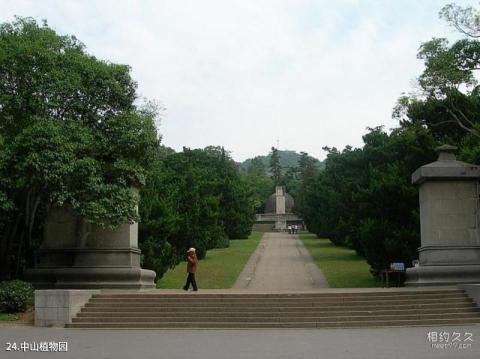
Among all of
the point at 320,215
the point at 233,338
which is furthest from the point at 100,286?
the point at 320,215

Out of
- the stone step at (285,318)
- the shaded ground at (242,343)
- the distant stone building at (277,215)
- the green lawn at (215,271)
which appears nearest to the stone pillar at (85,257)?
the stone step at (285,318)

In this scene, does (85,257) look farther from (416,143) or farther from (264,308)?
(416,143)

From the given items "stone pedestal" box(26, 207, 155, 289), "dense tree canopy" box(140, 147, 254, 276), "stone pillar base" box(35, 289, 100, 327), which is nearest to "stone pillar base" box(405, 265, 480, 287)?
"stone pedestal" box(26, 207, 155, 289)

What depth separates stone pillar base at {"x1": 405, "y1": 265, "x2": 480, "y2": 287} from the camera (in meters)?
20.1

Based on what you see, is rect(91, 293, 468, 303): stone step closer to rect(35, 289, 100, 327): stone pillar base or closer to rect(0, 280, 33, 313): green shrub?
rect(35, 289, 100, 327): stone pillar base

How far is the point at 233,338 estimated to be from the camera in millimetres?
13961

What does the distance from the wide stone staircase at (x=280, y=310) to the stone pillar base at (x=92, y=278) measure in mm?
2167

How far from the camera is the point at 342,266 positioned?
123 ft

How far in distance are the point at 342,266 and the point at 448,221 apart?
17038 millimetres

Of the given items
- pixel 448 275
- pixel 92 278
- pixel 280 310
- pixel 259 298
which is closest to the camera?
pixel 280 310

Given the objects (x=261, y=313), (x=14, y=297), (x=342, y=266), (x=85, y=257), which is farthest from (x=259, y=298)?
(x=342, y=266)

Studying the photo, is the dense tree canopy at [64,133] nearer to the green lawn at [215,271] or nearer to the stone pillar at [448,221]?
the stone pillar at [448,221]

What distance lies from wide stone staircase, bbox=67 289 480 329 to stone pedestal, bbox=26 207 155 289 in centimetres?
231

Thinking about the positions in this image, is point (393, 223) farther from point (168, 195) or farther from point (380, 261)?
point (168, 195)
